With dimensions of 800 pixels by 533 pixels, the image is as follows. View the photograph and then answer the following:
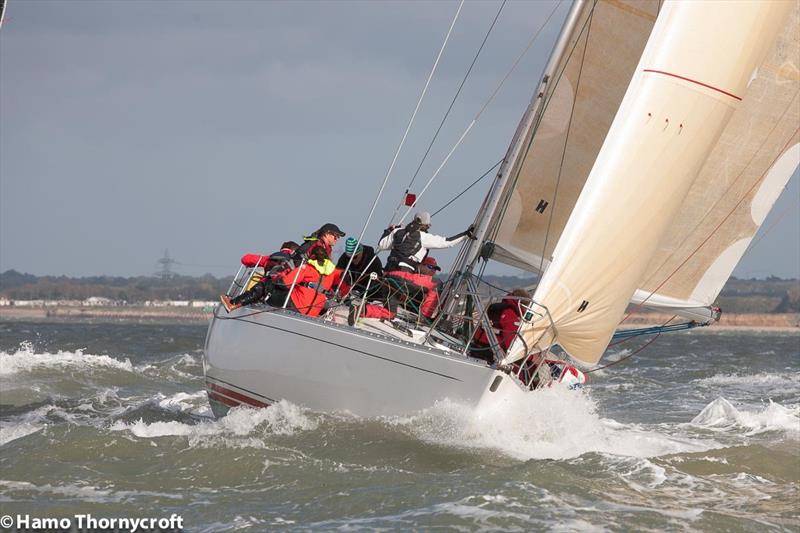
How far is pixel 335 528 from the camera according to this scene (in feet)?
18.3

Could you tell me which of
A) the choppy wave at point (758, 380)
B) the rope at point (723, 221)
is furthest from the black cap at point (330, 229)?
the choppy wave at point (758, 380)

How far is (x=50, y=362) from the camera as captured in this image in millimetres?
17406

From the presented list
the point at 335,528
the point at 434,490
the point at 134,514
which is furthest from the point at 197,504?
the point at 434,490

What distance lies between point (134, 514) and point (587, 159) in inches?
193

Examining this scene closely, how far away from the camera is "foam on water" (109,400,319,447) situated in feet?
25.2

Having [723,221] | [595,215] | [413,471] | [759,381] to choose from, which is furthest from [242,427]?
[759,381]

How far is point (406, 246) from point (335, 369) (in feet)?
4.74

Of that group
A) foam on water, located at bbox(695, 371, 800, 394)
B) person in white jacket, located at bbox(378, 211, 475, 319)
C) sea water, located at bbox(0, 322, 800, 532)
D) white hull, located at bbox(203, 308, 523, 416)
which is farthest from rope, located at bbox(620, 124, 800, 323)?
foam on water, located at bbox(695, 371, 800, 394)

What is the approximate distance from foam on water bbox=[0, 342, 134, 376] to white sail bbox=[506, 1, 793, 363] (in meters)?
10.7

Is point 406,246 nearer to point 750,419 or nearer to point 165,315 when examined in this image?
point 750,419

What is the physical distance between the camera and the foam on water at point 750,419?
1005 cm

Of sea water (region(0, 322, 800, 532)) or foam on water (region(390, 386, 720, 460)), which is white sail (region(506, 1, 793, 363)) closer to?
foam on water (region(390, 386, 720, 460))

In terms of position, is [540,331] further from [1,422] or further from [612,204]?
[1,422]

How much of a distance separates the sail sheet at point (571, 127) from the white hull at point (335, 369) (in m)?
2.19
